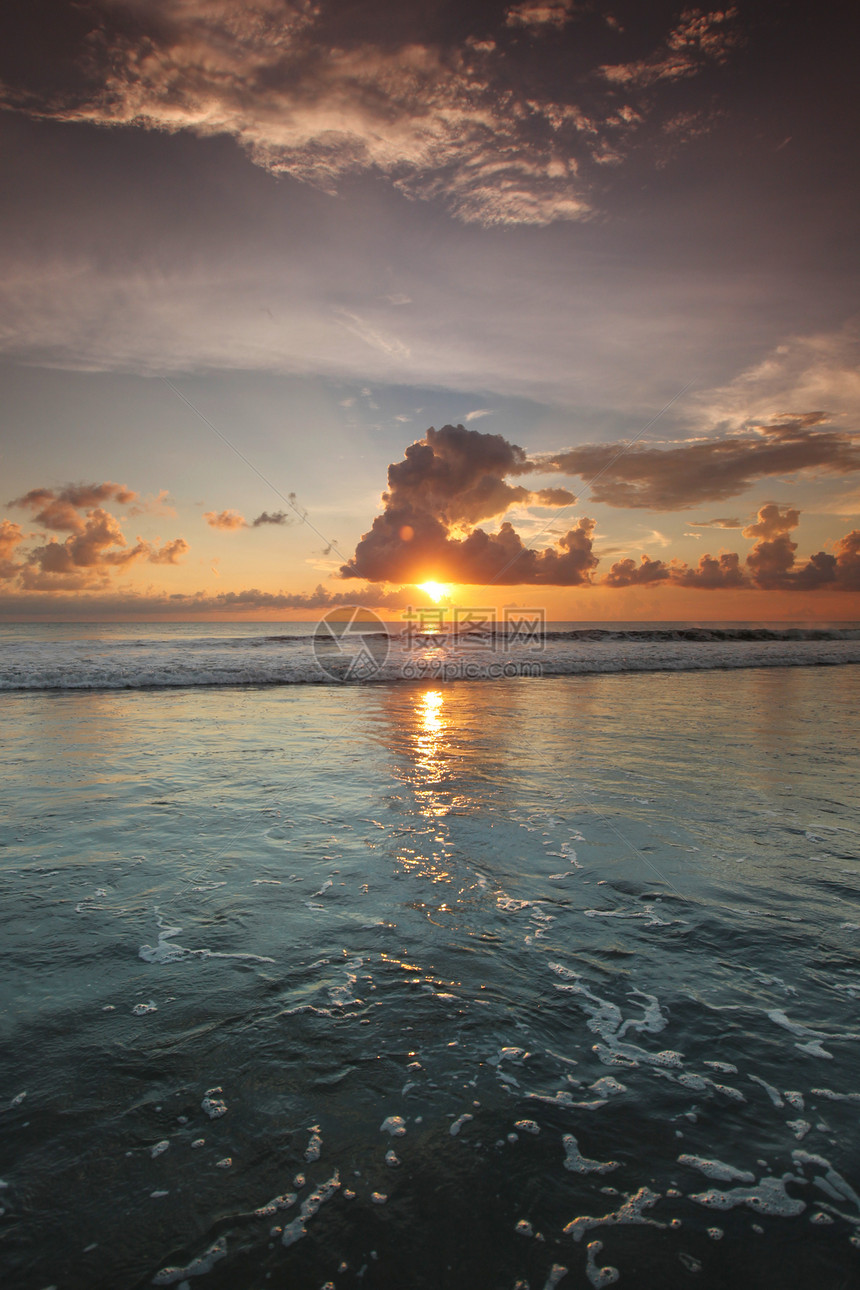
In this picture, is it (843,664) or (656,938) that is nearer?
(656,938)

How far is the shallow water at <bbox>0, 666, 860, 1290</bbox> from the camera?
2363mm

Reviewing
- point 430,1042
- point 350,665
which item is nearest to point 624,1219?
point 430,1042

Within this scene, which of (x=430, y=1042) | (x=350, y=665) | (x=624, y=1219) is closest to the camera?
(x=624, y=1219)

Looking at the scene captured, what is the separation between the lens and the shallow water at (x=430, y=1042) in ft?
7.75

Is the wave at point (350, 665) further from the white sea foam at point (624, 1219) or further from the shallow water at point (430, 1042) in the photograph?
the white sea foam at point (624, 1219)

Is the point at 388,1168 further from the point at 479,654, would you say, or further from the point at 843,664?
the point at 843,664

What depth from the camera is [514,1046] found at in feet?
11.0

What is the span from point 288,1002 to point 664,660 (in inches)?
1137

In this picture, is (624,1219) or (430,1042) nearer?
(624,1219)

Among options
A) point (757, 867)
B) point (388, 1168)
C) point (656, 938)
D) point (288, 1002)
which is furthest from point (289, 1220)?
point (757, 867)

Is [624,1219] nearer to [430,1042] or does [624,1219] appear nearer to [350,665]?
[430,1042]

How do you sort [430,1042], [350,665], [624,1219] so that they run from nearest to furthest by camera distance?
[624,1219], [430,1042], [350,665]

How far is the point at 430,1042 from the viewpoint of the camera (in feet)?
11.1

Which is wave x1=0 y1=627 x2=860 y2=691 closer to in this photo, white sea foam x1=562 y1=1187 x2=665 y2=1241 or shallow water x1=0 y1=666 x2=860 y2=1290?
shallow water x1=0 y1=666 x2=860 y2=1290
